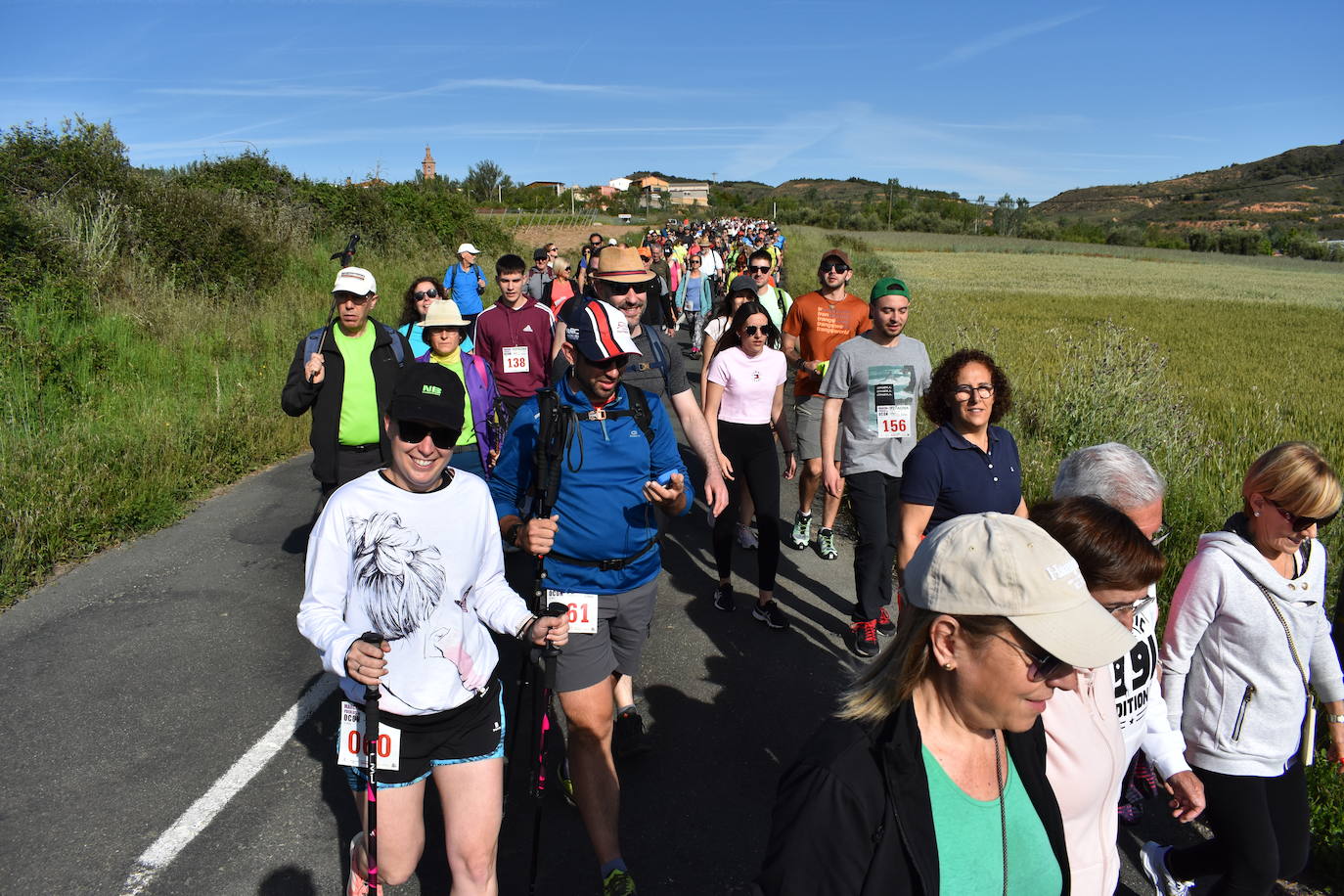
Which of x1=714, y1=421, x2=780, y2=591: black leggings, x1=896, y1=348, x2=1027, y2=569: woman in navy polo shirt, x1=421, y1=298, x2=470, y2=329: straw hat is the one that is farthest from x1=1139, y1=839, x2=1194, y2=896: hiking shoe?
x1=421, y1=298, x2=470, y2=329: straw hat

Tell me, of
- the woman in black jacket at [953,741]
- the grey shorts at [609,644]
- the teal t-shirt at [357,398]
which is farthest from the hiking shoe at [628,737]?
the woman in black jacket at [953,741]

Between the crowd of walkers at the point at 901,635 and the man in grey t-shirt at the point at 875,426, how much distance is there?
0.22 ft

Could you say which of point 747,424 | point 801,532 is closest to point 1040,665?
point 747,424

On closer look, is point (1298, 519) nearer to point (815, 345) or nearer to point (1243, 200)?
point (815, 345)

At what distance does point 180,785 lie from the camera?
3930mm

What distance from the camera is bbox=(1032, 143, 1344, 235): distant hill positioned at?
133375 millimetres

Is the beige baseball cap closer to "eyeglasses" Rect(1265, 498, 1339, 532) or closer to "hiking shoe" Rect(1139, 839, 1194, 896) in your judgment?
"eyeglasses" Rect(1265, 498, 1339, 532)

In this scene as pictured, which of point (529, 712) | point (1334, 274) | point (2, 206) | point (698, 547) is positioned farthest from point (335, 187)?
point (1334, 274)

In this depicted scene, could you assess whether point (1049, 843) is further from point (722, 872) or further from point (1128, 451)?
point (722, 872)

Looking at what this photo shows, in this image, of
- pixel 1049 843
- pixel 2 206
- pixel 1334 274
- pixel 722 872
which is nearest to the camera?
pixel 1049 843

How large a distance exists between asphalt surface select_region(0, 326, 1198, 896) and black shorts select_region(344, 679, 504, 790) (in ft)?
3.00

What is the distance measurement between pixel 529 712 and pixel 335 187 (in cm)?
2393

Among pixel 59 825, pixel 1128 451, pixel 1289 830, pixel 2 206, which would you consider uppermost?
pixel 2 206

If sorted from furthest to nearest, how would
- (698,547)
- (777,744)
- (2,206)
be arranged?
1. (2,206)
2. (698,547)
3. (777,744)
